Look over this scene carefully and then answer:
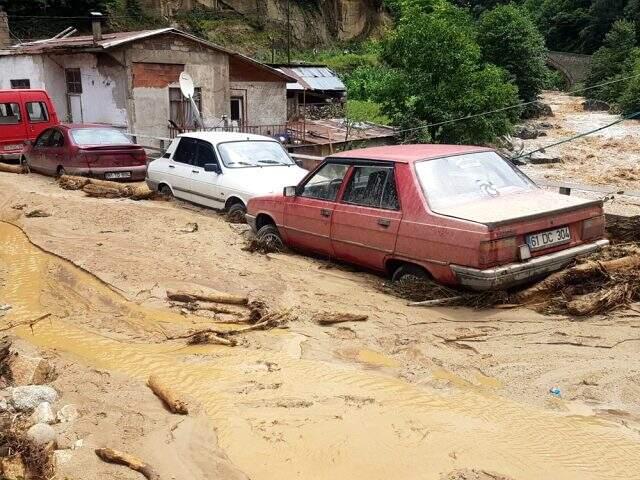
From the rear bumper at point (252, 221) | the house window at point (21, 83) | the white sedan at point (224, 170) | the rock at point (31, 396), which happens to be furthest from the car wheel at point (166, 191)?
the house window at point (21, 83)

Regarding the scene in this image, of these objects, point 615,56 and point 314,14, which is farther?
point 314,14

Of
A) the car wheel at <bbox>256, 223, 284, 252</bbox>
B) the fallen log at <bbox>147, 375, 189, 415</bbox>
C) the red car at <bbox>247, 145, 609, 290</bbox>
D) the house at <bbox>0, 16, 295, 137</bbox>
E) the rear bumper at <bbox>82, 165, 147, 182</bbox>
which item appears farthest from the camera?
the house at <bbox>0, 16, 295, 137</bbox>

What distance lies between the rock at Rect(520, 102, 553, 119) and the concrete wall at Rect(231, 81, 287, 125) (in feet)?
67.1

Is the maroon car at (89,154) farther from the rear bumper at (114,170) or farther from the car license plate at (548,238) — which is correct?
the car license plate at (548,238)

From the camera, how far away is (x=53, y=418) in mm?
3850

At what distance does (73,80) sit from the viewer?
20844 millimetres

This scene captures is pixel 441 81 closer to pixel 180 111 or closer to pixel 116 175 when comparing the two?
pixel 180 111

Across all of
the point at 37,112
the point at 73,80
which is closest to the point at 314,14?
the point at 73,80

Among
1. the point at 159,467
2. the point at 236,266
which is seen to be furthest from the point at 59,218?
the point at 159,467

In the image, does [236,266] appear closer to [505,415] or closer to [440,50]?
[505,415]

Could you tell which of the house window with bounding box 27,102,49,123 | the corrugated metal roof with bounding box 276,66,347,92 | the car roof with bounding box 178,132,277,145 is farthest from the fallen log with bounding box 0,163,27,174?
the corrugated metal roof with bounding box 276,66,347,92

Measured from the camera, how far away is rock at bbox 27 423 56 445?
3.53m

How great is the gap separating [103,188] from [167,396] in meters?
8.79

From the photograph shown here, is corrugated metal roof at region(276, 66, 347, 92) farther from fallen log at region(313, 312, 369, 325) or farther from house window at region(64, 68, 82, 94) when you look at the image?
fallen log at region(313, 312, 369, 325)
